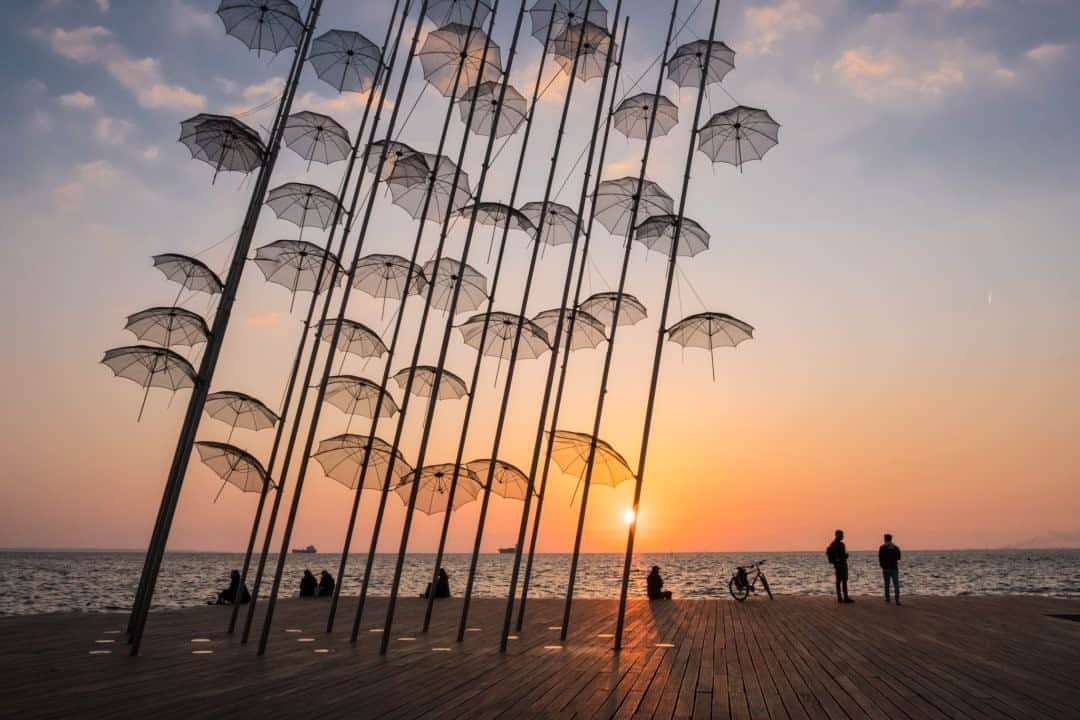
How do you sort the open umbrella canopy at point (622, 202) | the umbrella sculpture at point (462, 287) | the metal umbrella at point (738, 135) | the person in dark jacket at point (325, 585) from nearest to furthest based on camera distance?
the metal umbrella at point (738, 135) → the open umbrella canopy at point (622, 202) → the umbrella sculpture at point (462, 287) → the person in dark jacket at point (325, 585)

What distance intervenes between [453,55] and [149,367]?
1005 cm

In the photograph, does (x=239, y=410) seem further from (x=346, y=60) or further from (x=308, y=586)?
(x=308, y=586)

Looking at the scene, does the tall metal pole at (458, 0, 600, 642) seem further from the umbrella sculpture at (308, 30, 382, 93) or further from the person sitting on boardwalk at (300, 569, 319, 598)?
the person sitting on boardwalk at (300, 569, 319, 598)

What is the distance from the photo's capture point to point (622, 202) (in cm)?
1744

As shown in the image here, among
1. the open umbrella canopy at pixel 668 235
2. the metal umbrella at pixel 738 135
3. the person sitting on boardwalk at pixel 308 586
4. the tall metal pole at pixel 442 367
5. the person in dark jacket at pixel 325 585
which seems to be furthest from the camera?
the person sitting on boardwalk at pixel 308 586

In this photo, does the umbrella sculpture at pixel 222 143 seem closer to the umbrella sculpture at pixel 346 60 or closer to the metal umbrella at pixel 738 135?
the umbrella sculpture at pixel 346 60

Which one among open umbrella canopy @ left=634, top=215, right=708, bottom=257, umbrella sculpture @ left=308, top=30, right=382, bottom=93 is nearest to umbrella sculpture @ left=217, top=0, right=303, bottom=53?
umbrella sculpture @ left=308, top=30, right=382, bottom=93

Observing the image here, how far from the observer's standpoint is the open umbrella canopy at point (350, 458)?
53.7 feet

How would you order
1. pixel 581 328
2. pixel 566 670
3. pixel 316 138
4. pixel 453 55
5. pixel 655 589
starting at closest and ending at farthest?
1. pixel 566 670
2. pixel 453 55
3. pixel 316 138
4. pixel 581 328
5. pixel 655 589

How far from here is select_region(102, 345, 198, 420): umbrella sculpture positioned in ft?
44.2

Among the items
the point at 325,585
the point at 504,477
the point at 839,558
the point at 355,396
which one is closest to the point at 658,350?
the point at 504,477

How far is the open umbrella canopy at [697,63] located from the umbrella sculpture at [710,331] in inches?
227

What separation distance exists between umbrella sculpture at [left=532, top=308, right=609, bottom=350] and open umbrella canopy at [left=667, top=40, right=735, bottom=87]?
20.2 ft

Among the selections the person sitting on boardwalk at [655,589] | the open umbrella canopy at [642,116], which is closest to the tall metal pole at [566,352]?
the open umbrella canopy at [642,116]
